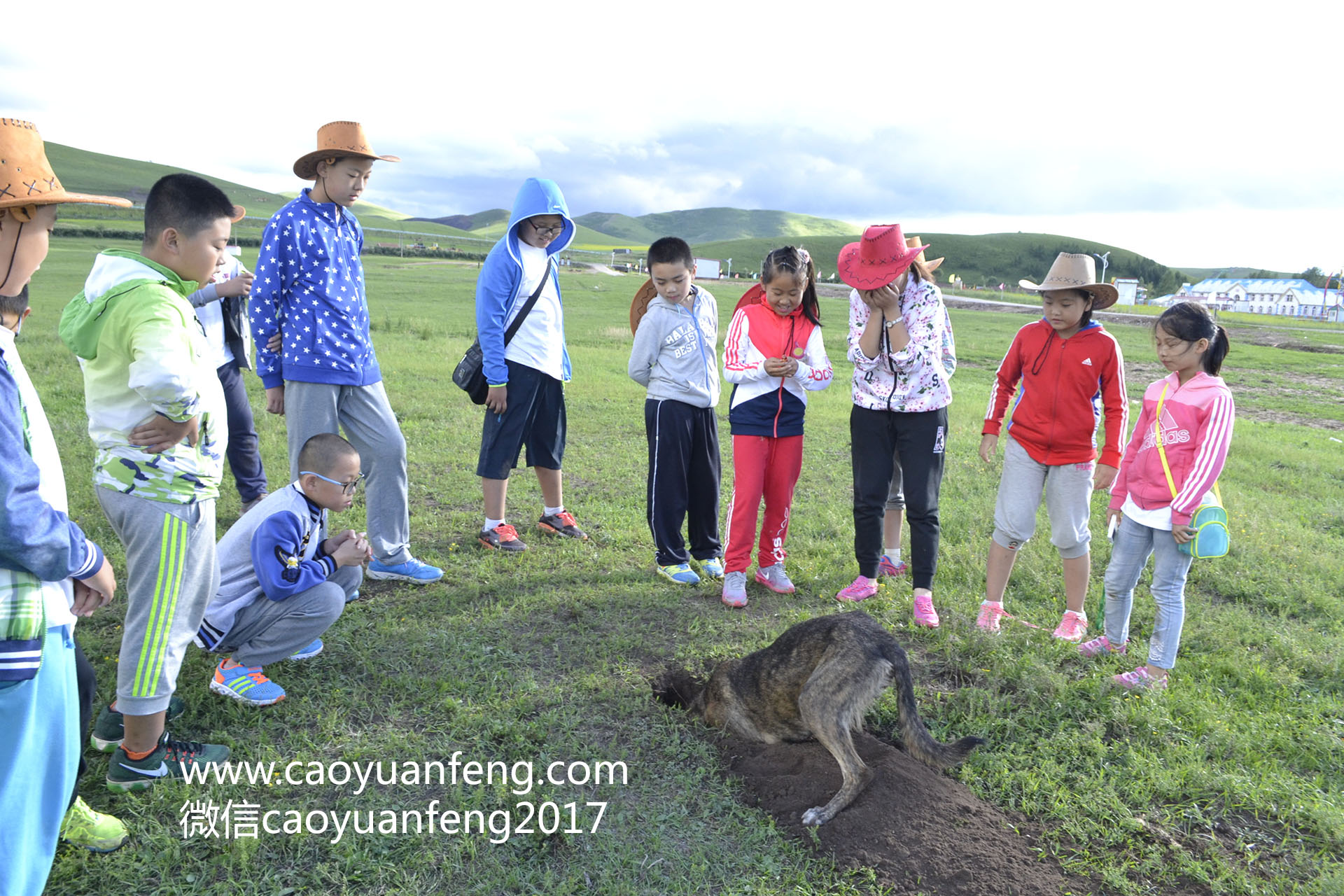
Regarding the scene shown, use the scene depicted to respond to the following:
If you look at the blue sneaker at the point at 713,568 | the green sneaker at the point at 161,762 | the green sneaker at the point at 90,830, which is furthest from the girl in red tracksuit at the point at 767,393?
the green sneaker at the point at 90,830

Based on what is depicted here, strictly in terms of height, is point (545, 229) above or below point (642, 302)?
above

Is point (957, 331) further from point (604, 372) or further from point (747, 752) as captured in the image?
point (747, 752)

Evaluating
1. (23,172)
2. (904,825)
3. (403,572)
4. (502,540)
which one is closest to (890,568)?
(904,825)

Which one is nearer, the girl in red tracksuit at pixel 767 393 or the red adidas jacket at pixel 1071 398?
the red adidas jacket at pixel 1071 398

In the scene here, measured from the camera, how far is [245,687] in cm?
380

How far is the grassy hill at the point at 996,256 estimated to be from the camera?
11188 centimetres

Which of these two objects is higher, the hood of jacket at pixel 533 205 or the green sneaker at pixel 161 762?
the hood of jacket at pixel 533 205

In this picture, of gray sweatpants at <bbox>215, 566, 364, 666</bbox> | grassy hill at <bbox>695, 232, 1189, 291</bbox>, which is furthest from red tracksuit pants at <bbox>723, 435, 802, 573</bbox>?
grassy hill at <bbox>695, 232, 1189, 291</bbox>

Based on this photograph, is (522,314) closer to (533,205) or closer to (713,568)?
(533,205)

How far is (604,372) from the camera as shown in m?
14.7

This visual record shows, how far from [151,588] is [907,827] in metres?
3.28

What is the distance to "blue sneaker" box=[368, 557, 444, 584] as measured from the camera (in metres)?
5.39

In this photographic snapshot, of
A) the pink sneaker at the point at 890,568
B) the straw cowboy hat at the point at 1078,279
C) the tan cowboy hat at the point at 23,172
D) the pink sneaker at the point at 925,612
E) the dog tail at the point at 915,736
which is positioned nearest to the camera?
the tan cowboy hat at the point at 23,172

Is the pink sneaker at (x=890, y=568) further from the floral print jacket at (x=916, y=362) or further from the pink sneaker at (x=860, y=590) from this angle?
the floral print jacket at (x=916, y=362)
